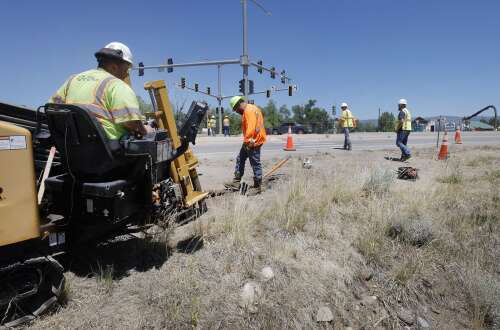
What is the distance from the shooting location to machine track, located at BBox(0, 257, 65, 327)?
2.76 metres

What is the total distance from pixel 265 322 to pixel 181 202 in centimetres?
164

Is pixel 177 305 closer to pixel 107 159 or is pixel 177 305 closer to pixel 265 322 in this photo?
pixel 265 322

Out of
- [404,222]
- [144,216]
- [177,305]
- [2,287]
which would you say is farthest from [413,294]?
[2,287]

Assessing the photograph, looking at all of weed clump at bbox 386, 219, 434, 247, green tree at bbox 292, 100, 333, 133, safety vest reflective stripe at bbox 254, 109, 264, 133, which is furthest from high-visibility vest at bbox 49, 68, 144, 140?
green tree at bbox 292, 100, 333, 133

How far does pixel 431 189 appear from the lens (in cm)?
681

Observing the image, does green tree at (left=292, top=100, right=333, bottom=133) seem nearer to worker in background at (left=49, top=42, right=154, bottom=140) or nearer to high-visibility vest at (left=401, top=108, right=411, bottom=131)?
high-visibility vest at (left=401, top=108, right=411, bottom=131)

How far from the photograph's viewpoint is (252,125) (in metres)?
6.86

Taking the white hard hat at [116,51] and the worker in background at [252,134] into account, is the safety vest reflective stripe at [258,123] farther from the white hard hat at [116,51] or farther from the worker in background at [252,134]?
the white hard hat at [116,51]

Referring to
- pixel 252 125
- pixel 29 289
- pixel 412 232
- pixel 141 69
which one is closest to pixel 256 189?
pixel 252 125

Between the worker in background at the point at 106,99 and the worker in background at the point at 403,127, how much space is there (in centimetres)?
968

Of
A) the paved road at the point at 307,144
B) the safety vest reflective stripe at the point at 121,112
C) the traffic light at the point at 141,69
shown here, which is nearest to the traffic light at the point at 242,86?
the paved road at the point at 307,144

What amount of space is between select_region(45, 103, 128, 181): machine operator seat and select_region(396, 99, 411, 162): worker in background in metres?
9.83

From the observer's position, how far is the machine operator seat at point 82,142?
9.74 feet

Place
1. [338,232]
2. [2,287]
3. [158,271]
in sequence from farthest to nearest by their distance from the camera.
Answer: [338,232], [158,271], [2,287]
